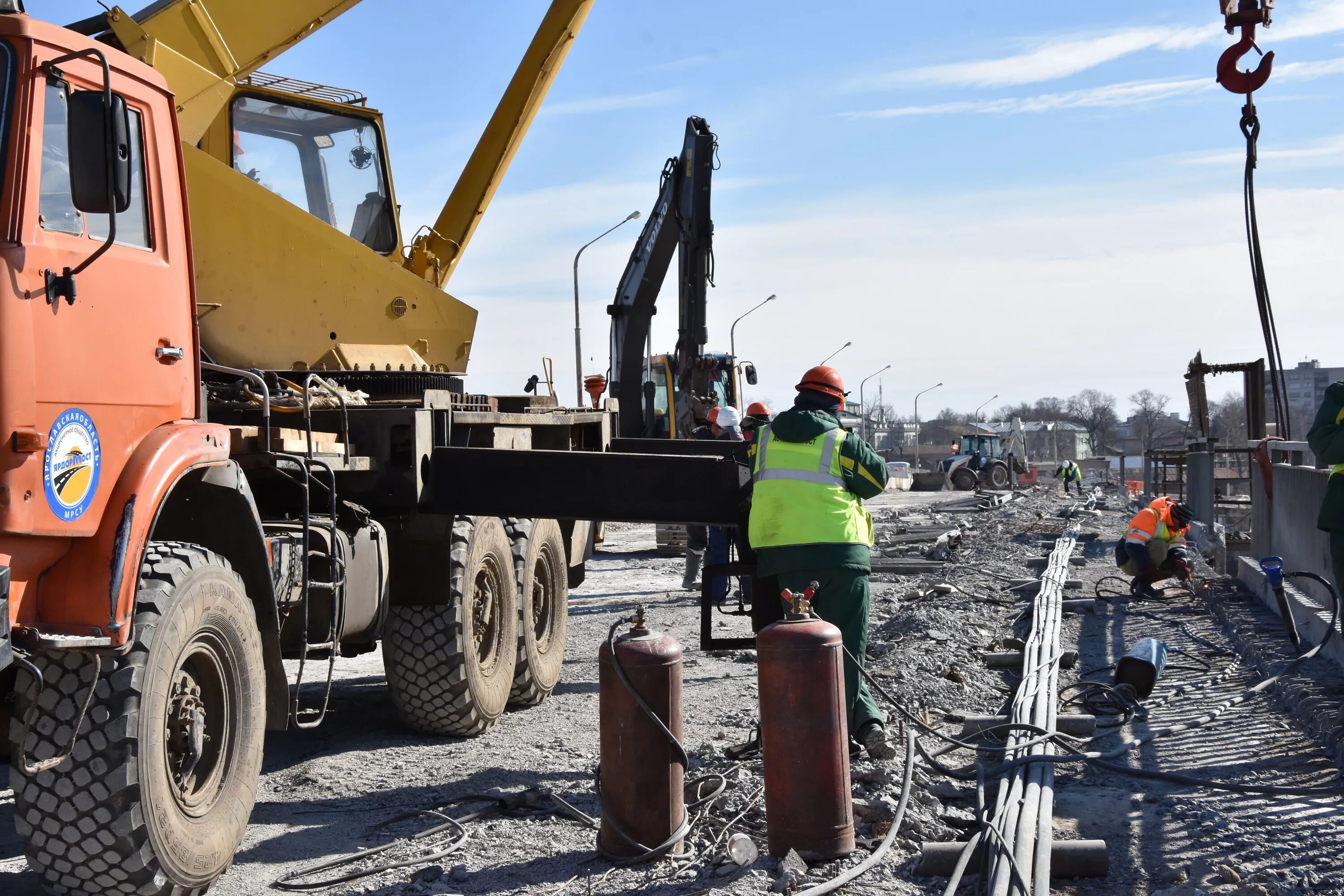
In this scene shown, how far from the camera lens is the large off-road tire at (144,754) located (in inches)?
152

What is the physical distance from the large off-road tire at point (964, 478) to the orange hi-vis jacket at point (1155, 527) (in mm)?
34665

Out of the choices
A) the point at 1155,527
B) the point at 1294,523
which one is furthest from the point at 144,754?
the point at 1155,527

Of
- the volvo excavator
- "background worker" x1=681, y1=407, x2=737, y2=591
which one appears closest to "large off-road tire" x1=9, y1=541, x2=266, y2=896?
the volvo excavator

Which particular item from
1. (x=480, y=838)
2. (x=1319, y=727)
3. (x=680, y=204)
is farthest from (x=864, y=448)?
(x=680, y=204)

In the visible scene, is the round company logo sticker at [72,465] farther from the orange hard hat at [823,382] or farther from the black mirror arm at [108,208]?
the orange hard hat at [823,382]

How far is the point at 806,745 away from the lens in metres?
4.71

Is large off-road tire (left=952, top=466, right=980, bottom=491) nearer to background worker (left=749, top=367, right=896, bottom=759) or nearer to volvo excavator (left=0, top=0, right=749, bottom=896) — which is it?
volvo excavator (left=0, top=0, right=749, bottom=896)

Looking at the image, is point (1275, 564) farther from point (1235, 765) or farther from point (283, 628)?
point (283, 628)

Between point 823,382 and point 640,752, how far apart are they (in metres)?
2.32

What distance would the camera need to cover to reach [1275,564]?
9484 mm

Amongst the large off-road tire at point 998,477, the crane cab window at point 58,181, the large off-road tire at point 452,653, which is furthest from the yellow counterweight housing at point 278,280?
the large off-road tire at point 998,477

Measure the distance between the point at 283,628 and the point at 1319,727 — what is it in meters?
5.27

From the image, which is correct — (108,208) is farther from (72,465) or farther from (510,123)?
(510,123)

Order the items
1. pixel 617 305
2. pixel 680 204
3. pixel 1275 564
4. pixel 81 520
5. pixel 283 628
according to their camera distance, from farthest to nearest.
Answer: pixel 617 305 < pixel 680 204 < pixel 1275 564 < pixel 283 628 < pixel 81 520
